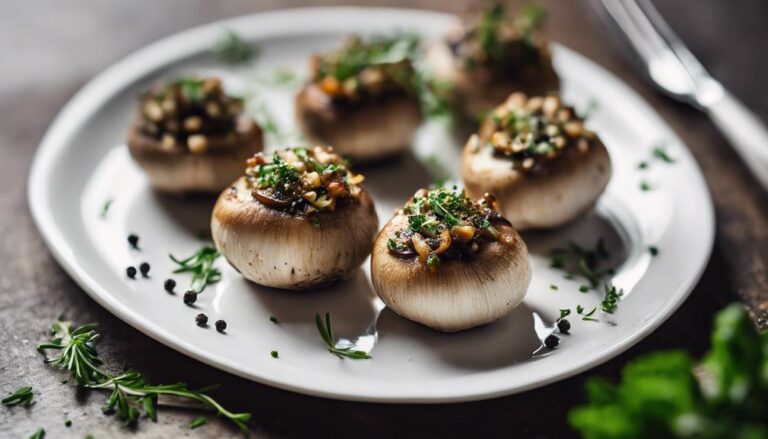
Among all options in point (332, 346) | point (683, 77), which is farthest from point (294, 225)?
point (683, 77)

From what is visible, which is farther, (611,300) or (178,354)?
(611,300)

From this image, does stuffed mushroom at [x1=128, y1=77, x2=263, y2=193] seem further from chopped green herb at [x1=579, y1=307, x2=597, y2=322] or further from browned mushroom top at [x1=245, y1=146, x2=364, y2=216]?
chopped green herb at [x1=579, y1=307, x2=597, y2=322]

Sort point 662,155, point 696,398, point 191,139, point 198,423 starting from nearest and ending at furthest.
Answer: point 696,398 → point 198,423 → point 191,139 → point 662,155

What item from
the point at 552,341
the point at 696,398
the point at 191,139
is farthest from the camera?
the point at 191,139

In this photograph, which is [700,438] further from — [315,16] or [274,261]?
[315,16]

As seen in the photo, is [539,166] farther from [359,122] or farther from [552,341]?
[359,122]

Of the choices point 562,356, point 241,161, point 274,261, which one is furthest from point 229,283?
point 562,356

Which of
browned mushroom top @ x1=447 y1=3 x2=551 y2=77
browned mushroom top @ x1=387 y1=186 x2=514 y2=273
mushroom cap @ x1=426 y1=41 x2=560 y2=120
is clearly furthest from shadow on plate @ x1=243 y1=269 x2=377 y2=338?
browned mushroom top @ x1=447 y1=3 x2=551 y2=77
